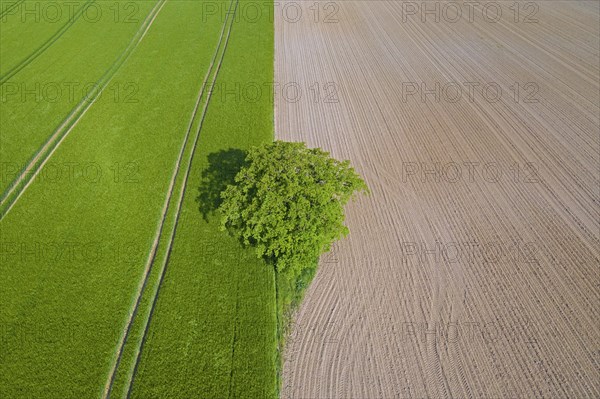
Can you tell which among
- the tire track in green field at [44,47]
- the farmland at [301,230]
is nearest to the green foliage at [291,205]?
the farmland at [301,230]

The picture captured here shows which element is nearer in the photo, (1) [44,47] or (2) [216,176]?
(2) [216,176]

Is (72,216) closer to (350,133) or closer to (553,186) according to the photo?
(350,133)

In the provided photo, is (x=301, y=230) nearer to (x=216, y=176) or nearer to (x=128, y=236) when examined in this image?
(x=216, y=176)

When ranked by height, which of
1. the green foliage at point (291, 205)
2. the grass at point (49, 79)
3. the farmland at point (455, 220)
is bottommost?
the farmland at point (455, 220)

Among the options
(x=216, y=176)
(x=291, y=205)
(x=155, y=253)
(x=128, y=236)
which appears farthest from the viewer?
(x=216, y=176)

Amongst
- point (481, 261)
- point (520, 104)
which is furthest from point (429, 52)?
point (481, 261)

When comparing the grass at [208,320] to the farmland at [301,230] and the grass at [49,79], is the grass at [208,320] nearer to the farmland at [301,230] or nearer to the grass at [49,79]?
the farmland at [301,230]

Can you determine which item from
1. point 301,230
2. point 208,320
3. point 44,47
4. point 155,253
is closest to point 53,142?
point 155,253
